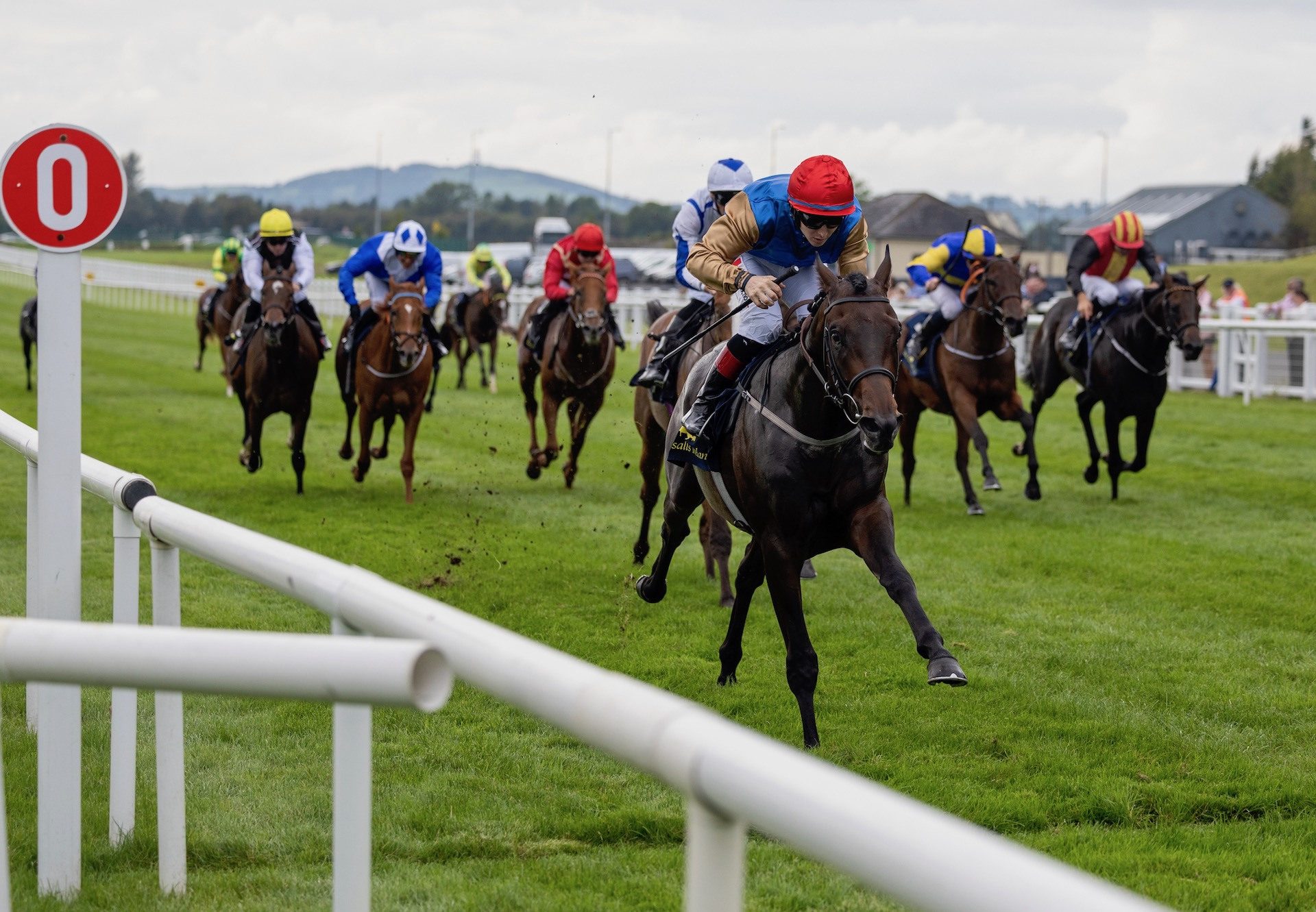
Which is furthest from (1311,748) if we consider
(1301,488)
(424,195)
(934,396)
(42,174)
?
(424,195)

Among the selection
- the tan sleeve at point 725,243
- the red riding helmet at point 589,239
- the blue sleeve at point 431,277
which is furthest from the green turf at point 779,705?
the red riding helmet at point 589,239

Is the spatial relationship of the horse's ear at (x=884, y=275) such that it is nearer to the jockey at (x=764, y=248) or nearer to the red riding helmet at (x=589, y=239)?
the jockey at (x=764, y=248)

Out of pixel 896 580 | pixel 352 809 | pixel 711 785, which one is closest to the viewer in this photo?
pixel 711 785

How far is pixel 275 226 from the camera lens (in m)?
12.2

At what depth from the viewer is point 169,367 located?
24.8m

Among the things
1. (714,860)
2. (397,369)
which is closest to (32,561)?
(714,860)

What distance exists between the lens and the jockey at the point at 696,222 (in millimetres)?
8570

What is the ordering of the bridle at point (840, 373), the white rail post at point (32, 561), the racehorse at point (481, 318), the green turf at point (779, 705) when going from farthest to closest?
the racehorse at point (481, 318)
the bridle at point (840, 373)
the white rail post at point (32, 561)
the green turf at point (779, 705)

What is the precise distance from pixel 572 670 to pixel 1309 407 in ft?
63.8

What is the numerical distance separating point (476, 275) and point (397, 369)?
10.3 m

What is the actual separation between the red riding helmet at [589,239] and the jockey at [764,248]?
647 centimetres

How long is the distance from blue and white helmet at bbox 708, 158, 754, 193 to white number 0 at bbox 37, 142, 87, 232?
5.20 m

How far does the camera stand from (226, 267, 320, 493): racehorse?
464 inches

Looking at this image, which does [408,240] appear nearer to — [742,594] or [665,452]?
[665,452]
